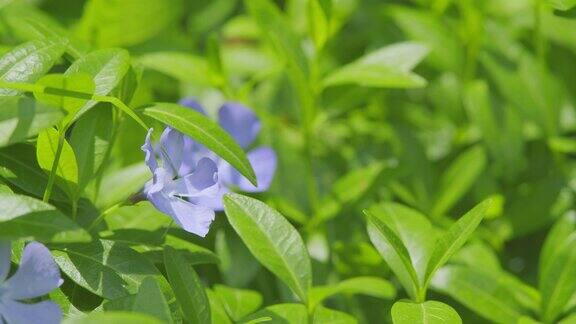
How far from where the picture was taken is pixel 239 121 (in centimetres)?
124

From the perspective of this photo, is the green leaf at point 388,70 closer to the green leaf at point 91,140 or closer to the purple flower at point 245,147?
the purple flower at point 245,147

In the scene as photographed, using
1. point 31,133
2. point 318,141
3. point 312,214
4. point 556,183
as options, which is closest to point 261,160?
point 312,214

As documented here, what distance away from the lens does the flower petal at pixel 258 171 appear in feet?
3.84

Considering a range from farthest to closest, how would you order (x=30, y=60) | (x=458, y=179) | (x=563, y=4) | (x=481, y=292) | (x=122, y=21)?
(x=122, y=21), (x=458, y=179), (x=481, y=292), (x=563, y=4), (x=30, y=60)

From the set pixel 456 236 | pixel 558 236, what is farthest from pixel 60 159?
pixel 558 236

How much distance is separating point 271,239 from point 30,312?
0.77 ft

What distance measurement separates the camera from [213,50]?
122 cm

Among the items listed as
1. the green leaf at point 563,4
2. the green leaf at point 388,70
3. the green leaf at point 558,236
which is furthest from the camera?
the green leaf at point 388,70

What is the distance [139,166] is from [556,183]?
1.89 ft

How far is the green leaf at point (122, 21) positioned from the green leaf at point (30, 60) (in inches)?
19.9

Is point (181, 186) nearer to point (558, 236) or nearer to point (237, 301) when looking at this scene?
point (237, 301)

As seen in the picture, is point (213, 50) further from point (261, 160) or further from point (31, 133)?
point (31, 133)

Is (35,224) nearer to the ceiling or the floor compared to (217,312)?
nearer to the ceiling

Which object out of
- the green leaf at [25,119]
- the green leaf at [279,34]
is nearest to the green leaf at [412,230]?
the green leaf at [279,34]
